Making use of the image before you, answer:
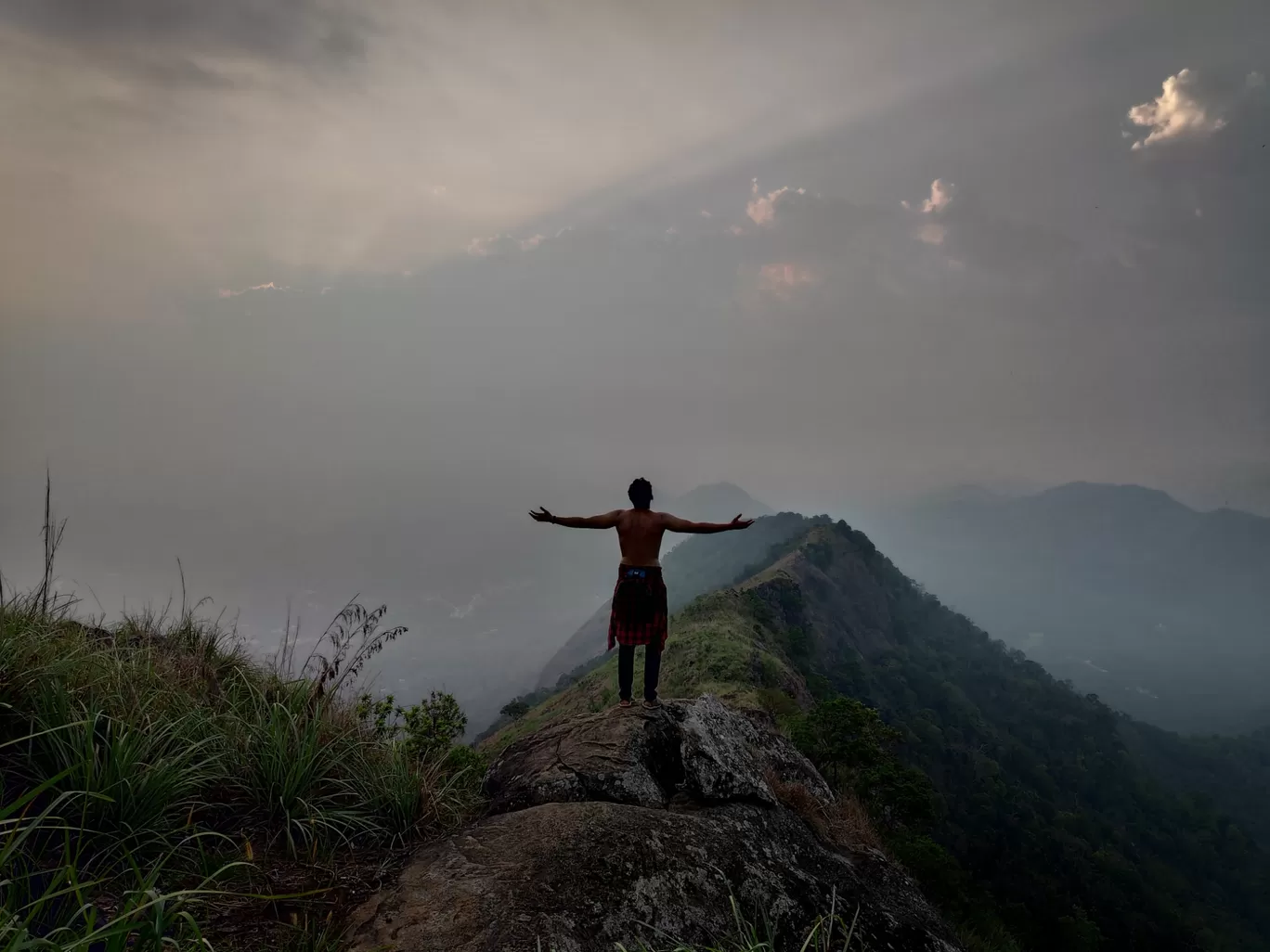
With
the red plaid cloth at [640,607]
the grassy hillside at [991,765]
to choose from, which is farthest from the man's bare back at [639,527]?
the grassy hillside at [991,765]

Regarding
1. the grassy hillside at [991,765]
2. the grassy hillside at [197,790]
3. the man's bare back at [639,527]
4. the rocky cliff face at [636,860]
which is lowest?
the grassy hillside at [991,765]

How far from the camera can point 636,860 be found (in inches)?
194

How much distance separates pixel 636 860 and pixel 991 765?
104 metres

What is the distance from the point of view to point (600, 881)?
15.2 ft

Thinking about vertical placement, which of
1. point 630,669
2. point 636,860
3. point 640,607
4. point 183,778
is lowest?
point 636,860

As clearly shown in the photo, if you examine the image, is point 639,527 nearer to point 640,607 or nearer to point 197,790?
point 640,607

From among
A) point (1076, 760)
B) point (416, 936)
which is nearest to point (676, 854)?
point (416, 936)

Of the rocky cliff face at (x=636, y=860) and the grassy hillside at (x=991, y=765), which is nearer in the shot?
the rocky cliff face at (x=636, y=860)

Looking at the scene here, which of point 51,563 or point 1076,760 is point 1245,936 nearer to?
point 1076,760

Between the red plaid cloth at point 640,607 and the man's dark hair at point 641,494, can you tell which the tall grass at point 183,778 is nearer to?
the red plaid cloth at point 640,607

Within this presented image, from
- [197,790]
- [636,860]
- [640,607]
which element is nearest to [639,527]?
[640,607]

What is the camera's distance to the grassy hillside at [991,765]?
152ft

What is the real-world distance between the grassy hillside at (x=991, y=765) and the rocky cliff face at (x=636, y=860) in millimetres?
18287

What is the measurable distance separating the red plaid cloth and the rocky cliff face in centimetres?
101
